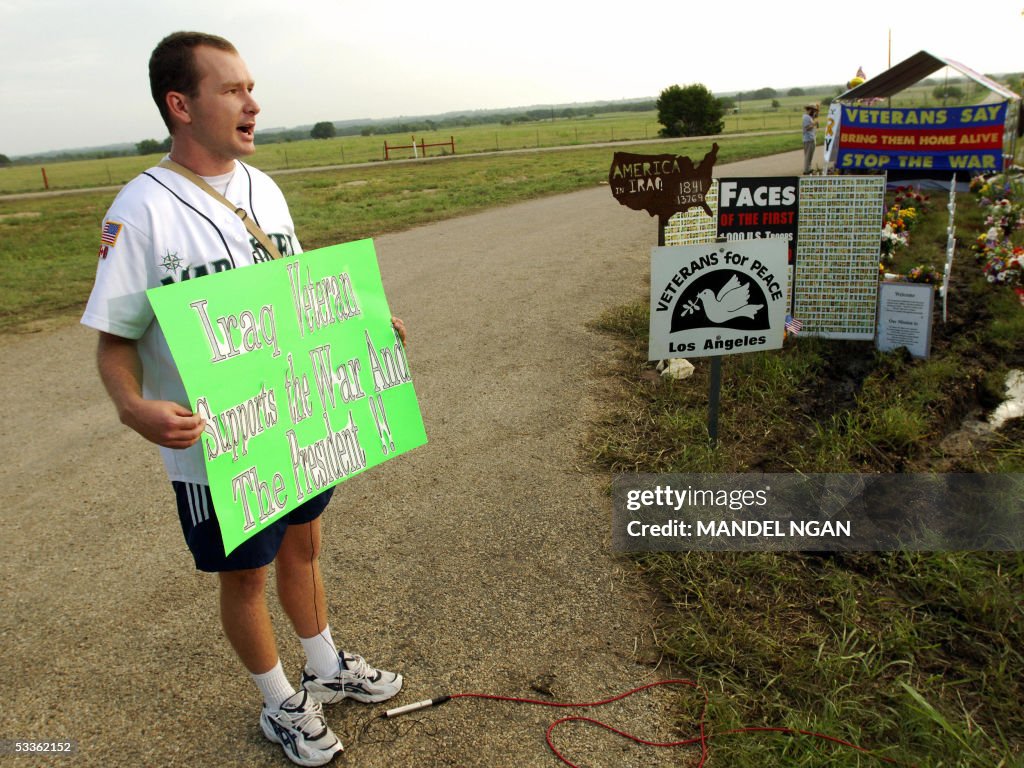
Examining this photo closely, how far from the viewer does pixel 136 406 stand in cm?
192

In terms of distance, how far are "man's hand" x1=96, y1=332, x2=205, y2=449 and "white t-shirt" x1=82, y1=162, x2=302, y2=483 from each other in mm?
56

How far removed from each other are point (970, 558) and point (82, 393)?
6.00m

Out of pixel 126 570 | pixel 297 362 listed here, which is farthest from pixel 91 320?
pixel 126 570

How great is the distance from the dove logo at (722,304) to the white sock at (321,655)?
2447 mm

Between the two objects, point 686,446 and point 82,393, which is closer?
point 686,446

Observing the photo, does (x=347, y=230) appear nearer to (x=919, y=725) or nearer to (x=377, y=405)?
(x=377, y=405)

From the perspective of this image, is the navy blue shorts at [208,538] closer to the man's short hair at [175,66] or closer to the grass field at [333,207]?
the man's short hair at [175,66]

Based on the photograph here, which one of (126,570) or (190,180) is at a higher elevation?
(190,180)

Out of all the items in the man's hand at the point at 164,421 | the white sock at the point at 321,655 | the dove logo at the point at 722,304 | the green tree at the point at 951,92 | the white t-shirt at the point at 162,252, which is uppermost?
the green tree at the point at 951,92

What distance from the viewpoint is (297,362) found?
2.35 metres

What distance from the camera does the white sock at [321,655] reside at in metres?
2.64

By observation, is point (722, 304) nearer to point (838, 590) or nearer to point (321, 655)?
point (838, 590)

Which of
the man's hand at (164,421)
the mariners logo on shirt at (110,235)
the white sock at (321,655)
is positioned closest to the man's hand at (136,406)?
the man's hand at (164,421)

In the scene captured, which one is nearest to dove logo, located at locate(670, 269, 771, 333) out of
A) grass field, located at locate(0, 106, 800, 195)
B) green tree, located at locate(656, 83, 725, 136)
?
grass field, located at locate(0, 106, 800, 195)
